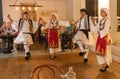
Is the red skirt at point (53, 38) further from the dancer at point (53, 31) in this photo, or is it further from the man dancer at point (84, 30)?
the man dancer at point (84, 30)

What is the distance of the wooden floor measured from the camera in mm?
5207

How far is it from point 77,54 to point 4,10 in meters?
5.49

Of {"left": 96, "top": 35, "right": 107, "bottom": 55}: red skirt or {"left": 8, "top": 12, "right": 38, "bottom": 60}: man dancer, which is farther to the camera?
{"left": 8, "top": 12, "right": 38, "bottom": 60}: man dancer

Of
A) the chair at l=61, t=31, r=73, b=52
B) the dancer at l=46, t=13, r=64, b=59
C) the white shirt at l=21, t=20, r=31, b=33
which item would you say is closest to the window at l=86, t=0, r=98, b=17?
the chair at l=61, t=31, r=73, b=52

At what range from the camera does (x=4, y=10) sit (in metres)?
11.6

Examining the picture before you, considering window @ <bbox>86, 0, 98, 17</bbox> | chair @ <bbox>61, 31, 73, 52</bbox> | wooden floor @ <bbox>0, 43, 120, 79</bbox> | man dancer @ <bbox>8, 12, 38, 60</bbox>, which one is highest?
window @ <bbox>86, 0, 98, 17</bbox>

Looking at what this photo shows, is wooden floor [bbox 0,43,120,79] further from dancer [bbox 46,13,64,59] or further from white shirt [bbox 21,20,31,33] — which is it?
white shirt [bbox 21,20,31,33]

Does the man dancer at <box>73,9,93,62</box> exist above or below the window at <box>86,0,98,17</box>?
below

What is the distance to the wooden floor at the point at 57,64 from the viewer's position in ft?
17.1

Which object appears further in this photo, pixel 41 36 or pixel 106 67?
pixel 41 36

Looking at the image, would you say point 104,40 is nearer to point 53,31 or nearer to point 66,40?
point 53,31

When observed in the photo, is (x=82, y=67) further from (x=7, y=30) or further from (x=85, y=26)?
(x=7, y=30)

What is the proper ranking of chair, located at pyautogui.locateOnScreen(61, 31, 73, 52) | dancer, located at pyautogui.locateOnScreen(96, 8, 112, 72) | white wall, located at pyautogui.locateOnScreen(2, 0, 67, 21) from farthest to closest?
1. white wall, located at pyautogui.locateOnScreen(2, 0, 67, 21)
2. chair, located at pyautogui.locateOnScreen(61, 31, 73, 52)
3. dancer, located at pyautogui.locateOnScreen(96, 8, 112, 72)

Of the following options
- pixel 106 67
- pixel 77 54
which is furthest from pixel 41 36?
pixel 106 67
